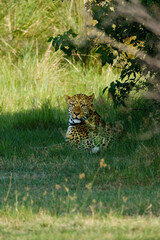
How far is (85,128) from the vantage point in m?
8.31

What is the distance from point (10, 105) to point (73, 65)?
229cm

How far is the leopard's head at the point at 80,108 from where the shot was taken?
8172 mm

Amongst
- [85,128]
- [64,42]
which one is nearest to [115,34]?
[64,42]

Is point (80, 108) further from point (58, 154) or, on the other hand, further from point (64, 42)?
point (64, 42)

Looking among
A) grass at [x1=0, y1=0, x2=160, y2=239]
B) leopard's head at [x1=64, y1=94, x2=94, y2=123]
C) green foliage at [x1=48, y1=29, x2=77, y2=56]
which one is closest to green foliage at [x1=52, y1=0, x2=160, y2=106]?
green foliage at [x1=48, y1=29, x2=77, y2=56]

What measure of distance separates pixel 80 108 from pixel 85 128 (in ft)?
1.20

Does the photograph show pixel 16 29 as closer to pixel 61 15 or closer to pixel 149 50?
pixel 61 15

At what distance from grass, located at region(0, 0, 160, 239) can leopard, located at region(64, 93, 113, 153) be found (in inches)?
7.3

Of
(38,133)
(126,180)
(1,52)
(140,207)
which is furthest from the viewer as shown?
(1,52)

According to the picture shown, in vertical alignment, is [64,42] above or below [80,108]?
above

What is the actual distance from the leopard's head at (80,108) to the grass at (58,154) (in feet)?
1.21

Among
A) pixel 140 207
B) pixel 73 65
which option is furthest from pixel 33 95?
pixel 140 207

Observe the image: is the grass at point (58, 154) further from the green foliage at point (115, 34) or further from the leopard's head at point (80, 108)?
the green foliage at point (115, 34)

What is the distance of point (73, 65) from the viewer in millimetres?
12859
